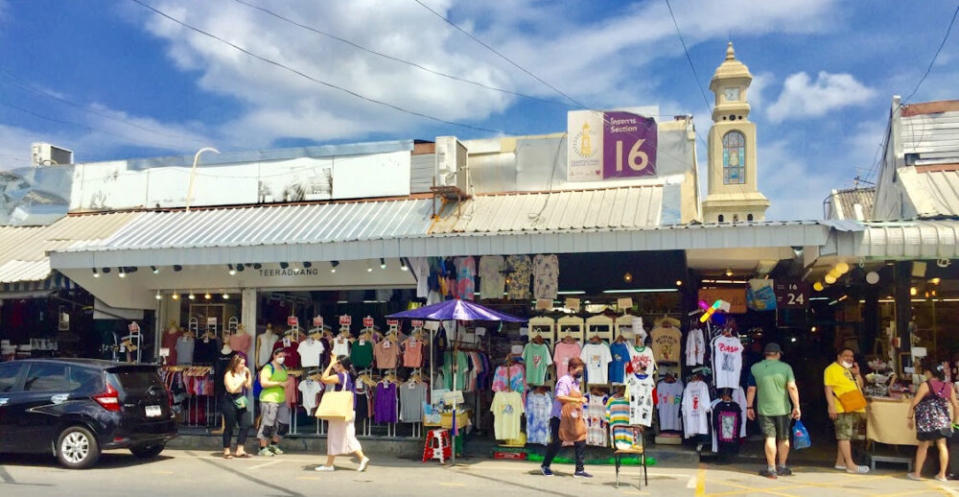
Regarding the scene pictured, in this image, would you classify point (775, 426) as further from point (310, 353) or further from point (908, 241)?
point (310, 353)

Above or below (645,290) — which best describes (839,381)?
below

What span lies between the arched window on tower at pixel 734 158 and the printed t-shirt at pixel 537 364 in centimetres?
3462

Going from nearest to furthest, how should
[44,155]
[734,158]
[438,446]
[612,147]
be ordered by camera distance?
[438,446] → [612,147] → [44,155] → [734,158]

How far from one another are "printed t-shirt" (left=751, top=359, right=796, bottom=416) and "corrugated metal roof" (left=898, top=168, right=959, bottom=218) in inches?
→ 144

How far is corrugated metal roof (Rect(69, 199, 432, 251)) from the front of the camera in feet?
47.9

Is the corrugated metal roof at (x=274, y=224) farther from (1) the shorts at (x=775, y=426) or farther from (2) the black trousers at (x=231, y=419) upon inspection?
(1) the shorts at (x=775, y=426)

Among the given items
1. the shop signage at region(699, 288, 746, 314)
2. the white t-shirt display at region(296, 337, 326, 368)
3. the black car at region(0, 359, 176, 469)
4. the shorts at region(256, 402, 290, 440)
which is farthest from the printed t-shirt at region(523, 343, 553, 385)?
the black car at region(0, 359, 176, 469)

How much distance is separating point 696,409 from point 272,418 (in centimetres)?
687

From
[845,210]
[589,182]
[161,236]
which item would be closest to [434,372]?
[589,182]

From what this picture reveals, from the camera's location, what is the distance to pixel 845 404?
11.0 m

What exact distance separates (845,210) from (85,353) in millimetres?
28235

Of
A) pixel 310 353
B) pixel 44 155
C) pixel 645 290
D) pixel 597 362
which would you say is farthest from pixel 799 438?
pixel 44 155

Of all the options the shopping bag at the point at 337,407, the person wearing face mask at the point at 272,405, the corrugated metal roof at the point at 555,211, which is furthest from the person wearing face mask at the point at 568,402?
the person wearing face mask at the point at 272,405

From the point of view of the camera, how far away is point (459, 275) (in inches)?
531
